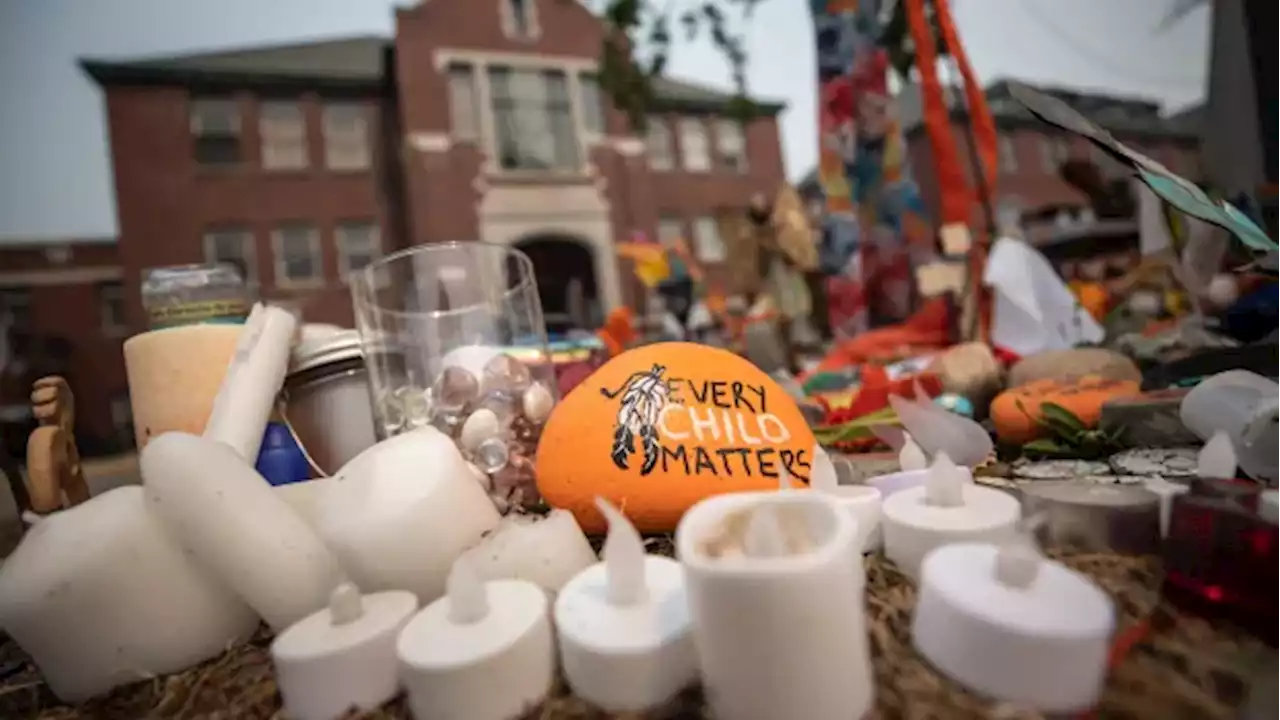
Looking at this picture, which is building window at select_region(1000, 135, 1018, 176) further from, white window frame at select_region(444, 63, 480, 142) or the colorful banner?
white window frame at select_region(444, 63, 480, 142)

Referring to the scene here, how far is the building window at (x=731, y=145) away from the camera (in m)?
A: 2.27

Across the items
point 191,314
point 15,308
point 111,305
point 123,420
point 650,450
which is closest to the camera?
point 650,450

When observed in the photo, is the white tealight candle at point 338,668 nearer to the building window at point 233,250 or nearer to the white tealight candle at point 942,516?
the white tealight candle at point 942,516

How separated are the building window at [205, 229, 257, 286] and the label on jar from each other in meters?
1.37

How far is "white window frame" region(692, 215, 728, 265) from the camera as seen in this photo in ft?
7.37

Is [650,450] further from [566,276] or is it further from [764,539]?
[566,276]

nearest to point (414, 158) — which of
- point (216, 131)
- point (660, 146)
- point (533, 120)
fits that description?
point (533, 120)

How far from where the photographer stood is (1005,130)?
207cm

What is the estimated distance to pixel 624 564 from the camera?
30cm

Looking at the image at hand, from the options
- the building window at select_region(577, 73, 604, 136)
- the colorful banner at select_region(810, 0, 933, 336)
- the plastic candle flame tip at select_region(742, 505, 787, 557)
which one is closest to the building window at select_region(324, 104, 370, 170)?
the building window at select_region(577, 73, 604, 136)

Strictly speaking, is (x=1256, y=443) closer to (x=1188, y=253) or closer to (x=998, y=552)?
(x=998, y=552)

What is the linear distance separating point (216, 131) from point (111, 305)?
25.2 inches

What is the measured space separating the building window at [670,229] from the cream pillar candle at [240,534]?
1.99 m

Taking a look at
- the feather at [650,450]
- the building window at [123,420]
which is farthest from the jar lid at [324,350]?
the feather at [650,450]
